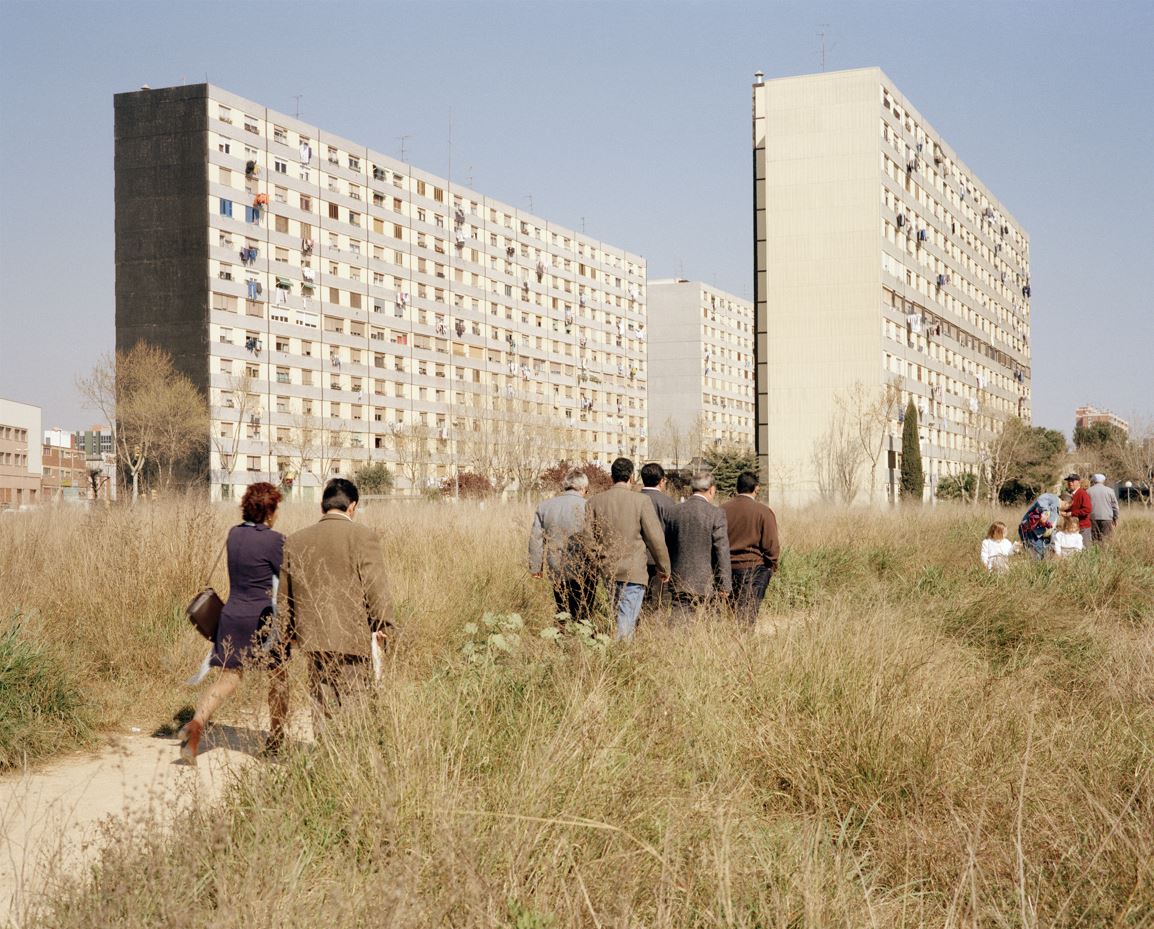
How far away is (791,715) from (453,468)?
279 ft

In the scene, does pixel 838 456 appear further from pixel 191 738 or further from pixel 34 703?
pixel 191 738

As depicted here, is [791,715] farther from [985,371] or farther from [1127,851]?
[985,371]

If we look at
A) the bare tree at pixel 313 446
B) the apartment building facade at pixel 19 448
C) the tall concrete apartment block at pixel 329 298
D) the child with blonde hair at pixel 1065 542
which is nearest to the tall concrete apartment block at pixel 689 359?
the tall concrete apartment block at pixel 329 298

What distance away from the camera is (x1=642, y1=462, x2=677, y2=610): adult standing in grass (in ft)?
32.6

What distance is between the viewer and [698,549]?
9.71 meters

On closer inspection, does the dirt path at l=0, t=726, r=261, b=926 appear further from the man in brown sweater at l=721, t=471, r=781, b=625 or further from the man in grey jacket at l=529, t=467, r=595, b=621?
the man in brown sweater at l=721, t=471, r=781, b=625

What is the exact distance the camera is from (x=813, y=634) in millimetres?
7051

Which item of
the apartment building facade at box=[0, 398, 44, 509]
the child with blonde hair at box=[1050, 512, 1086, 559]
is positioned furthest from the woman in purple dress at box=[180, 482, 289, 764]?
the apartment building facade at box=[0, 398, 44, 509]

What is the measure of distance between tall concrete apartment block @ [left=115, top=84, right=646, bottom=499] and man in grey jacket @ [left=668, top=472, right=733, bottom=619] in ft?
205

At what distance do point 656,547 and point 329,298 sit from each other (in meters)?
A: 75.7

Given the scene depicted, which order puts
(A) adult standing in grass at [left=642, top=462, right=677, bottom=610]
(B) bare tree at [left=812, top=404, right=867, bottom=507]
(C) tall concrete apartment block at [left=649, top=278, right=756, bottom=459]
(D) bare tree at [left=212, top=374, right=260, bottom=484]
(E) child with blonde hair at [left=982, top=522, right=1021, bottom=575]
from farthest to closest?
(C) tall concrete apartment block at [left=649, top=278, right=756, bottom=459]
(D) bare tree at [left=212, top=374, right=260, bottom=484]
(B) bare tree at [left=812, top=404, right=867, bottom=507]
(E) child with blonde hair at [left=982, top=522, right=1021, bottom=575]
(A) adult standing in grass at [left=642, top=462, right=677, bottom=610]

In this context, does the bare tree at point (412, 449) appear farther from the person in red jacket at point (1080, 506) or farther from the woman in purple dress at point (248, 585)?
the woman in purple dress at point (248, 585)

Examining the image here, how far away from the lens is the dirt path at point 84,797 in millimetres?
4062

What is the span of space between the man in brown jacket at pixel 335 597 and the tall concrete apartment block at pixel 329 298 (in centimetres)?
6462
